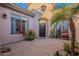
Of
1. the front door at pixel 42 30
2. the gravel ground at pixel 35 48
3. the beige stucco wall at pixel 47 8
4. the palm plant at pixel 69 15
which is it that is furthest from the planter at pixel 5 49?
the palm plant at pixel 69 15

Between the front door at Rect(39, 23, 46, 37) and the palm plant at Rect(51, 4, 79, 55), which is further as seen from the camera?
the front door at Rect(39, 23, 46, 37)

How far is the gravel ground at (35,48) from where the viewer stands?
294 centimetres

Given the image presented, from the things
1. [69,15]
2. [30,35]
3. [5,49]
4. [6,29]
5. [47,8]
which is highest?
[47,8]

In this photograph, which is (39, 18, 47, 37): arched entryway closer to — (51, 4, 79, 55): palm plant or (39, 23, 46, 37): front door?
(39, 23, 46, 37): front door

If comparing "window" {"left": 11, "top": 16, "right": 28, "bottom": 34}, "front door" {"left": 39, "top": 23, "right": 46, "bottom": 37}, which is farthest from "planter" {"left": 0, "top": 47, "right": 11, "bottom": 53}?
"front door" {"left": 39, "top": 23, "right": 46, "bottom": 37}

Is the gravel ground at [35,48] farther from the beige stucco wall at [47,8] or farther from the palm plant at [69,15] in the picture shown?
the beige stucco wall at [47,8]

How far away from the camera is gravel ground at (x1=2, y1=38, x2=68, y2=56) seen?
2.94 m

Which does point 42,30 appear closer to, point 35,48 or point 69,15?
point 35,48

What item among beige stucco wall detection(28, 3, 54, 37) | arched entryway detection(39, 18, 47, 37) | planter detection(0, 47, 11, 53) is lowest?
planter detection(0, 47, 11, 53)

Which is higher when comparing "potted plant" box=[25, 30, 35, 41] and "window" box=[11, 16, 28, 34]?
"window" box=[11, 16, 28, 34]

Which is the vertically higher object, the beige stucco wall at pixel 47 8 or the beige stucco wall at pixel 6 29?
the beige stucco wall at pixel 47 8

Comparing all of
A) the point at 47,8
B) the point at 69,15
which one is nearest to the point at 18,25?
the point at 47,8

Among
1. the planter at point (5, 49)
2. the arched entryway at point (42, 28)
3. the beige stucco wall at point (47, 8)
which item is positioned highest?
the beige stucco wall at point (47, 8)

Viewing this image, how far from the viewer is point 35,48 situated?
2967 millimetres
